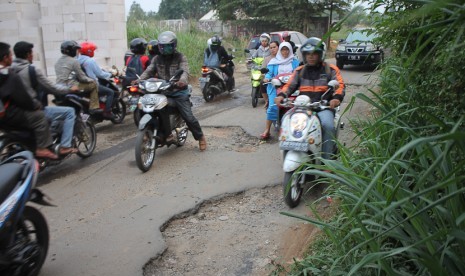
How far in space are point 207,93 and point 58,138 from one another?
5.59 meters

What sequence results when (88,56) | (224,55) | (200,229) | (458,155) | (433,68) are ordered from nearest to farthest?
(458,155)
(433,68)
(200,229)
(88,56)
(224,55)

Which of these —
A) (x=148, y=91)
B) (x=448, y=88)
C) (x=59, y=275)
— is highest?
(x=448, y=88)

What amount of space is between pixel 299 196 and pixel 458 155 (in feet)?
8.01

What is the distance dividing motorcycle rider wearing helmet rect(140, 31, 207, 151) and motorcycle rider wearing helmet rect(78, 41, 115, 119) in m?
1.86

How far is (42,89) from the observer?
18.4 ft

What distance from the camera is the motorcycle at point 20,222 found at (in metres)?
2.86

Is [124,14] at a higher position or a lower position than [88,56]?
higher

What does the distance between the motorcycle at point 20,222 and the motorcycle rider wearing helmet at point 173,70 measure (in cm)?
315

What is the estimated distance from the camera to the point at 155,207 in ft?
15.4

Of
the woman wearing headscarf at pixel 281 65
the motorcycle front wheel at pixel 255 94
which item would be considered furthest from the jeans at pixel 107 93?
the motorcycle front wheel at pixel 255 94

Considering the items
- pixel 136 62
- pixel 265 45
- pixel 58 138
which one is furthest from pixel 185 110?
pixel 265 45

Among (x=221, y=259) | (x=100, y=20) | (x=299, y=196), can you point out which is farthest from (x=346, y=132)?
(x=100, y=20)

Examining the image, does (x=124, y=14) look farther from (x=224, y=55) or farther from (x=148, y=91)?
(x=148, y=91)

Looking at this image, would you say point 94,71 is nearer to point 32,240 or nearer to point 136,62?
point 136,62
